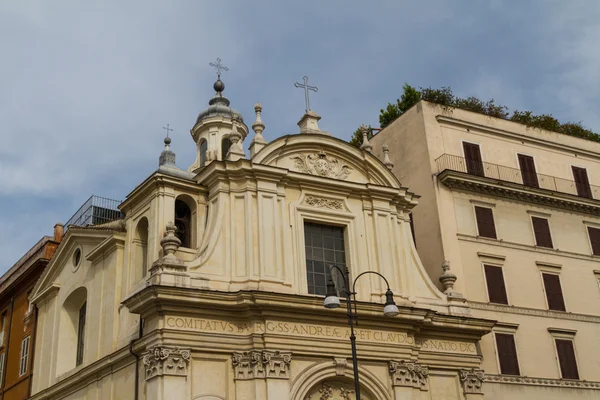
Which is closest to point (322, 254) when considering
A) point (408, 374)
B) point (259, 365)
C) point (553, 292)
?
point (408, 374)

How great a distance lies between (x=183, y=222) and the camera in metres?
24.6

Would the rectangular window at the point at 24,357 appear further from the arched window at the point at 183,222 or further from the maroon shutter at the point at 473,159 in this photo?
the maroon shutter at the point at 473,159

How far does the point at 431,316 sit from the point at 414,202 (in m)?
4.24

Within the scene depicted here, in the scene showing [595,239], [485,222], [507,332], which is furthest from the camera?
[595,239]

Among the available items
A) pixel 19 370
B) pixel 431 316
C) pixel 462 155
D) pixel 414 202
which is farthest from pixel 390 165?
pixel 19 370

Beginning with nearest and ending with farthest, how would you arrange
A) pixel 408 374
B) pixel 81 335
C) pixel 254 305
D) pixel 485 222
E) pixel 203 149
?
1. pixel 254 305
2. pixel 408 374
3. pixel 81 335
4. pixel 485 222
5. pixel 203 149

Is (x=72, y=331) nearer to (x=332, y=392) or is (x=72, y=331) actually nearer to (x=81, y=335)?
(x=81, y=335)

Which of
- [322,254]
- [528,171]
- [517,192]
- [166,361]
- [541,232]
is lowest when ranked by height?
[166,361]

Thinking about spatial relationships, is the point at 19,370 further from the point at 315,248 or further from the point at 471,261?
the point at 471,261

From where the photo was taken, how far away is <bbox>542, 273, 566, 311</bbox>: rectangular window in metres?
28.1

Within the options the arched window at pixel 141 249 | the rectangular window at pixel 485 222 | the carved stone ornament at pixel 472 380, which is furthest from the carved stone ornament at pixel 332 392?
the rectangular window at pixel 485 222

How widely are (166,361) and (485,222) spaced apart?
44.1ft

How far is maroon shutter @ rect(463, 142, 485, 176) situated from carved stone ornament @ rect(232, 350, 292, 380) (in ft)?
38.8

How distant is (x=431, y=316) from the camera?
24.5m
